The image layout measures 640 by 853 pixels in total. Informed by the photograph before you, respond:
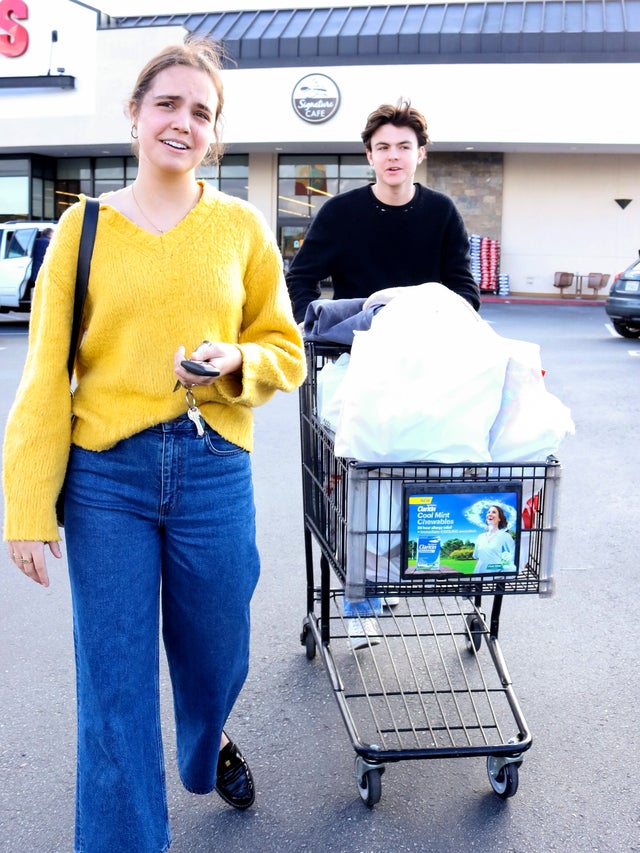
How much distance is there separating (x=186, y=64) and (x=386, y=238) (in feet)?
6.00

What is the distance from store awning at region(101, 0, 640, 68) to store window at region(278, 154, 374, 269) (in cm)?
321

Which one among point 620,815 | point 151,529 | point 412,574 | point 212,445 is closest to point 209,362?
point 212,445

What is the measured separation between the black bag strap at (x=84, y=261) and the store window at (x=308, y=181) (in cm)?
3043

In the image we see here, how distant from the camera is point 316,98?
2953cm

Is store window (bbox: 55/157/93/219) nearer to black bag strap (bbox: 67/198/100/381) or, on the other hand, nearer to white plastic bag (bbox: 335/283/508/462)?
white plastic bag (bbox: 335/283/508/462)

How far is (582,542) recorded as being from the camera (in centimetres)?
599

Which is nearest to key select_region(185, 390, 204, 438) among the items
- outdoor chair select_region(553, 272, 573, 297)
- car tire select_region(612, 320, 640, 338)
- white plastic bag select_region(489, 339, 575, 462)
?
white plastic bag select_region(489, 339, 575, 462)

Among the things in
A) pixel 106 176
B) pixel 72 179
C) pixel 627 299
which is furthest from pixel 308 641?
pixel 72 179

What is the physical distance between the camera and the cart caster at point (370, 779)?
10.2ft

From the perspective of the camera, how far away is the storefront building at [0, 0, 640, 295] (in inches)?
1125

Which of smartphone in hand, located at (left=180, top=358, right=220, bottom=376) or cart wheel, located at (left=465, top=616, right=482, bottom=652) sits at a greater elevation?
smartphone in hand, located at (left=180, top=358, right=220, bottom=376)

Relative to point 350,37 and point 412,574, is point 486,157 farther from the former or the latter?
point 412,574

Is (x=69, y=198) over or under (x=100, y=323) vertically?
over

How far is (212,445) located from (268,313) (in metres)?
0.42
